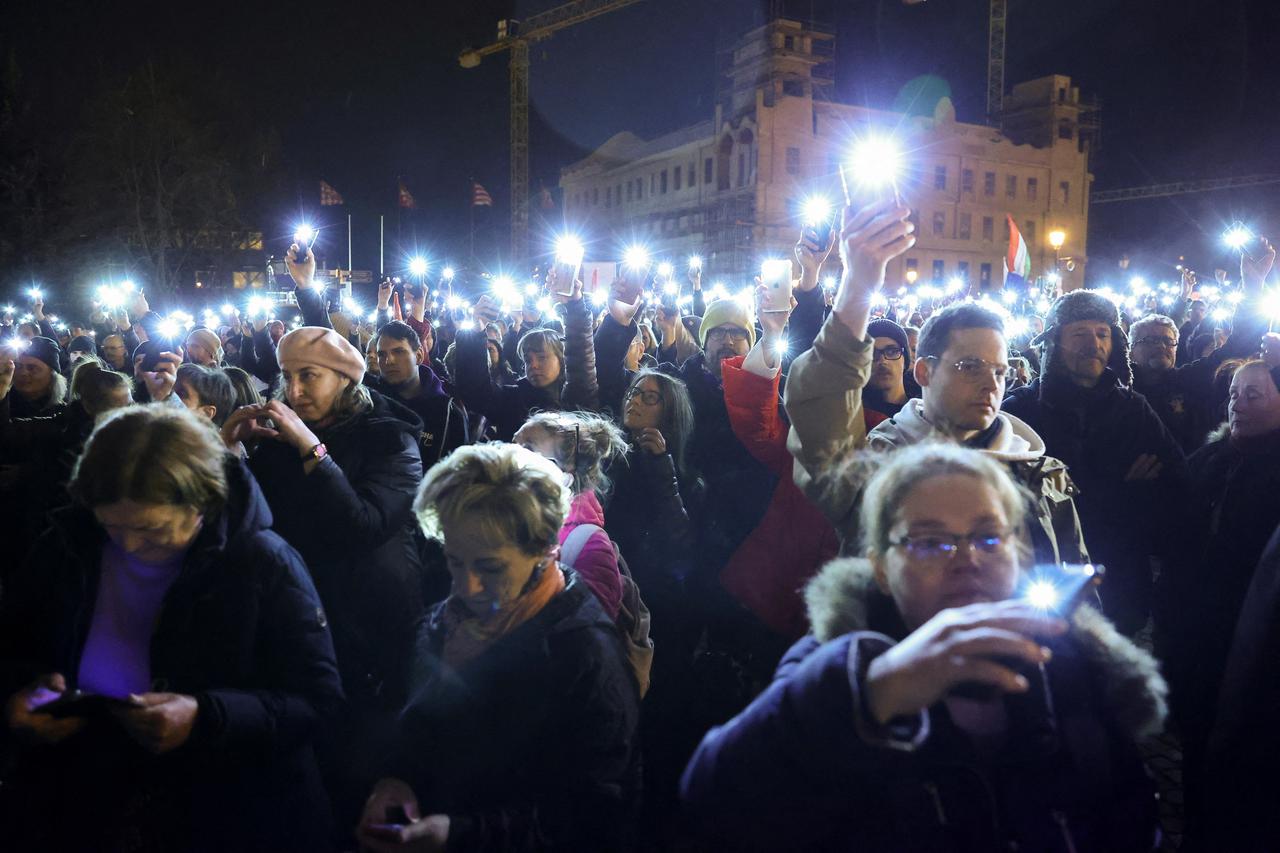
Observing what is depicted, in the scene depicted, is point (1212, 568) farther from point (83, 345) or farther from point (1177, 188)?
point (1177, 188)

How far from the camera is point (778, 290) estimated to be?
15.2ft

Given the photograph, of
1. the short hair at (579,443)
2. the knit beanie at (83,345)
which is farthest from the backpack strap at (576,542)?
the knit beanie at (83,345)

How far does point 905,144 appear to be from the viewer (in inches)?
2457

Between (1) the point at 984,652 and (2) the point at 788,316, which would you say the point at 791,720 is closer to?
(1) the point at 984,652

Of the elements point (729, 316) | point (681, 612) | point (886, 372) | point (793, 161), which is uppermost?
point (793, 161)

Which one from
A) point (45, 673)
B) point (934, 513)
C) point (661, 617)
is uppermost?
point (934, 513)

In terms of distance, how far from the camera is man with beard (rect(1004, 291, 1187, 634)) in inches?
175

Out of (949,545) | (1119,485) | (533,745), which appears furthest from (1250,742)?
(1119,485)

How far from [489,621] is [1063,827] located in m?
1.49

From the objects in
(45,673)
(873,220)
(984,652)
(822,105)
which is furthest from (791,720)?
(822,105)

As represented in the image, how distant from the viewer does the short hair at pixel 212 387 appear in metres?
5.29

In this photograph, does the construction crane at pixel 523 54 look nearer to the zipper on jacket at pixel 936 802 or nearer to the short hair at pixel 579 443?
the short hair at pixel 579 443

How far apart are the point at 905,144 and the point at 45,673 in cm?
6591

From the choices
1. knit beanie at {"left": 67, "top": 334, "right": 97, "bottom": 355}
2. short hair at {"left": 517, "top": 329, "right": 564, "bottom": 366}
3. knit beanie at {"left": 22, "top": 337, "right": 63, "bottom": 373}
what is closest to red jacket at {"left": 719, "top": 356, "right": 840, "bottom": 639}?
short hair at {"left": 517, "top": 329, "right": 564, "bottom": 366}
